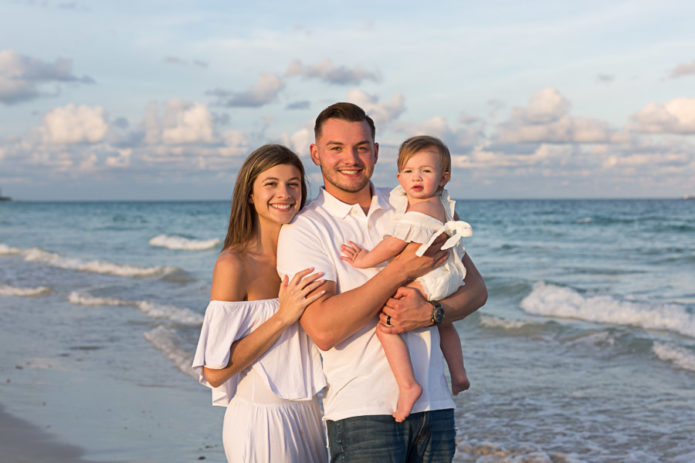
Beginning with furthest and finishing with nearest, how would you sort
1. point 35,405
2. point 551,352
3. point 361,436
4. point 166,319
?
point 166,319 → point 551,352 → point 35,405 → point 361,436

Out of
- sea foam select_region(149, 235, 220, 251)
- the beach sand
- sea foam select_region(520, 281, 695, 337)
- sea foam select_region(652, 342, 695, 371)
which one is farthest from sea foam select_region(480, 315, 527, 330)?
sea foam select_region(149, 235, 220, 251)

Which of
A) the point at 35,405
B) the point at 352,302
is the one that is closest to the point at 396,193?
the point at 352,302

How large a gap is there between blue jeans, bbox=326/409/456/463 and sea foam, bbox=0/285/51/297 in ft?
39.2

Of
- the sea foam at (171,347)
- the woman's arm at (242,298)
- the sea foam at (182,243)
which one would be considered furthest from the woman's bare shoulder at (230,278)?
the sea foam at (182,243)

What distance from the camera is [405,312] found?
2.79 metres

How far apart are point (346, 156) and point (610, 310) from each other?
31.6 feet

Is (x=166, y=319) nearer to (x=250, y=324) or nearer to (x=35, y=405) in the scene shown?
(x=35, y=405)

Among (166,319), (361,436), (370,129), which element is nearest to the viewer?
(361,436)

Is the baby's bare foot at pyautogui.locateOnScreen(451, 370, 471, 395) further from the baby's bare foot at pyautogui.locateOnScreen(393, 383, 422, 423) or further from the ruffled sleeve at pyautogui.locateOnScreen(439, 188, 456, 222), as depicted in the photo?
the ruffled sleeve at pyautogui.locateOnScreen(439, 188, 456, 222)

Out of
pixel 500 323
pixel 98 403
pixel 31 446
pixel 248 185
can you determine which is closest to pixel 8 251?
pixel 500 323

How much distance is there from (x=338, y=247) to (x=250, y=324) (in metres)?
0.57

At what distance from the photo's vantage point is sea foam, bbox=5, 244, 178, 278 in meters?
17.6

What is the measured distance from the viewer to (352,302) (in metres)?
2.74

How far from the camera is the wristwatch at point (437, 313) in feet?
9.50
